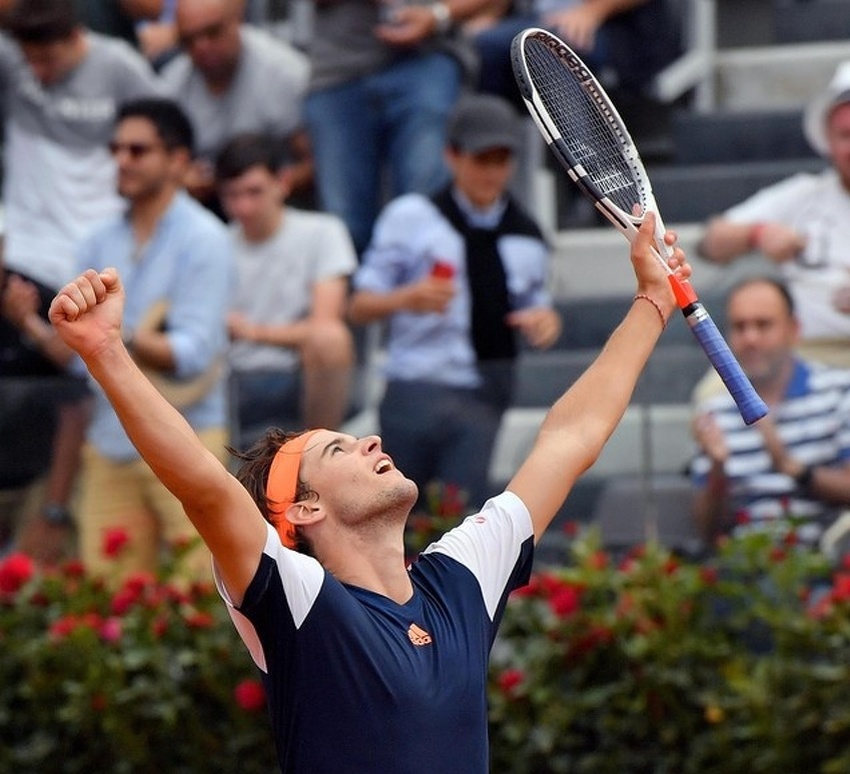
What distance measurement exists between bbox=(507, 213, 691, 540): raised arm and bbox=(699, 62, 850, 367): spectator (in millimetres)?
2508

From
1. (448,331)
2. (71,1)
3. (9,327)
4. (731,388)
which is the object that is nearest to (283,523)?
(731,388)

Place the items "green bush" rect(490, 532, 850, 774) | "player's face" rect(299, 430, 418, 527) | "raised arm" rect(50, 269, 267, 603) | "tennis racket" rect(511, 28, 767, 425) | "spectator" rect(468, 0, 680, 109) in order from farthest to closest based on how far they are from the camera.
Answer: "spectator" rect(468, 0, 680, 109) → "green bush" rect(490, 532, 850, 774) → "tennis racket" rect(511, 28, 767, 425) → "player's face" rect(299, 430, 418, 527) → "raised arm" rect(50, 269, 267, 603)

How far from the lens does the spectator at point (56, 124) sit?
8211 millimetres

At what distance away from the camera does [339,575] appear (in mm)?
3795

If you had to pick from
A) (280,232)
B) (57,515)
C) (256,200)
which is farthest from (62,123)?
(57,515)

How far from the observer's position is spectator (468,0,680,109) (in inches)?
327

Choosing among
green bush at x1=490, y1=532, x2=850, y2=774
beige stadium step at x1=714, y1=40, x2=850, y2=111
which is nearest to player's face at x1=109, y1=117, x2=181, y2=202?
green bush at x1=490, y1=532, x2=850, y2=774

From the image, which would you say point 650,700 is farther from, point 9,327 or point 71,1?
point 71,1

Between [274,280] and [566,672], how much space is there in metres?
1.92

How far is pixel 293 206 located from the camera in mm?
9078

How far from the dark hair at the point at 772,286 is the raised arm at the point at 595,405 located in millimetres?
2473

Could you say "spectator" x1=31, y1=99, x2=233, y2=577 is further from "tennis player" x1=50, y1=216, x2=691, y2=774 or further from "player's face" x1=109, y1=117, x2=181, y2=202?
"tennis player" x1=50, y1=216, x2=691, y2=774

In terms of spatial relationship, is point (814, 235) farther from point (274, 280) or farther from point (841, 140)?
point (274, 280)

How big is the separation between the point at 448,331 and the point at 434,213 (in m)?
0.45
